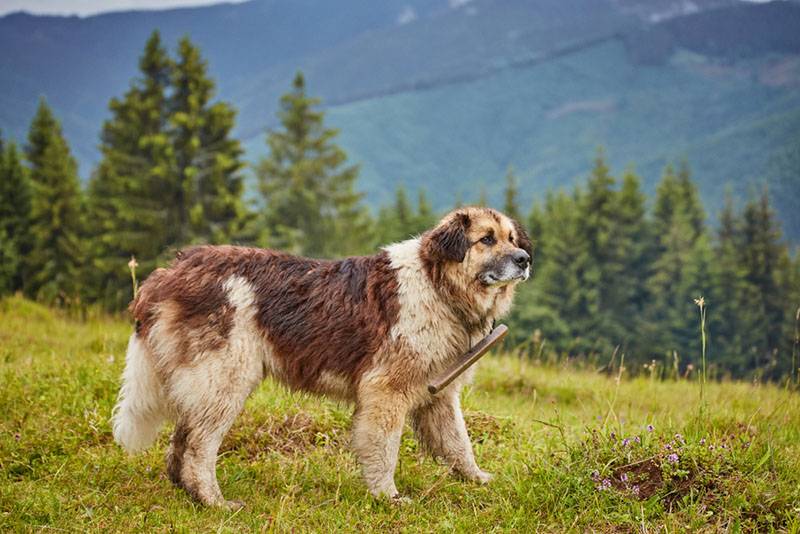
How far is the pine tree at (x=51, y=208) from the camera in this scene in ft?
111

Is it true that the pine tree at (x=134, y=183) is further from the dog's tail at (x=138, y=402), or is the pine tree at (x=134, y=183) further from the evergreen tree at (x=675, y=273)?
the evergreen tree at (x=675, y=273)

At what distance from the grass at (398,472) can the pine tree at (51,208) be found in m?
30.1

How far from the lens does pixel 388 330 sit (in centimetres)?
495

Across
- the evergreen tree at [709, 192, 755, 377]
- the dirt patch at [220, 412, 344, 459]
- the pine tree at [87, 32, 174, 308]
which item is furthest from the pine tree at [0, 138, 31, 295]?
the evergreen tree at [709, 192, 755, 377]

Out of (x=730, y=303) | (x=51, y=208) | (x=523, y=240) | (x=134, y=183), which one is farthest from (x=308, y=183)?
(x=523, y=240)

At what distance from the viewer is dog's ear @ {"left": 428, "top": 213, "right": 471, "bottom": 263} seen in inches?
197

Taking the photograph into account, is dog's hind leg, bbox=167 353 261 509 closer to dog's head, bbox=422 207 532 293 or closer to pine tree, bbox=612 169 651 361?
dog's head, bbox=422 207 532 293

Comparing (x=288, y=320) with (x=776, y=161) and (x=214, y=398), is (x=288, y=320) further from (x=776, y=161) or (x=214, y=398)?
(x=776, y=161)

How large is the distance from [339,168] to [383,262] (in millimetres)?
37380

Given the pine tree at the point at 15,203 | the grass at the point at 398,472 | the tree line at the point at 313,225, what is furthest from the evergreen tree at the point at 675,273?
the grass at the point at 398,472

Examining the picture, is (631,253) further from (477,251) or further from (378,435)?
(378,435)

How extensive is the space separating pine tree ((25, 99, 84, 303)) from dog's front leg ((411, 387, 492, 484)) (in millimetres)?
31553

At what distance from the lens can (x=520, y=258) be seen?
4918mm

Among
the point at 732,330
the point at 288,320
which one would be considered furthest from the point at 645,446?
the point at 732,330
